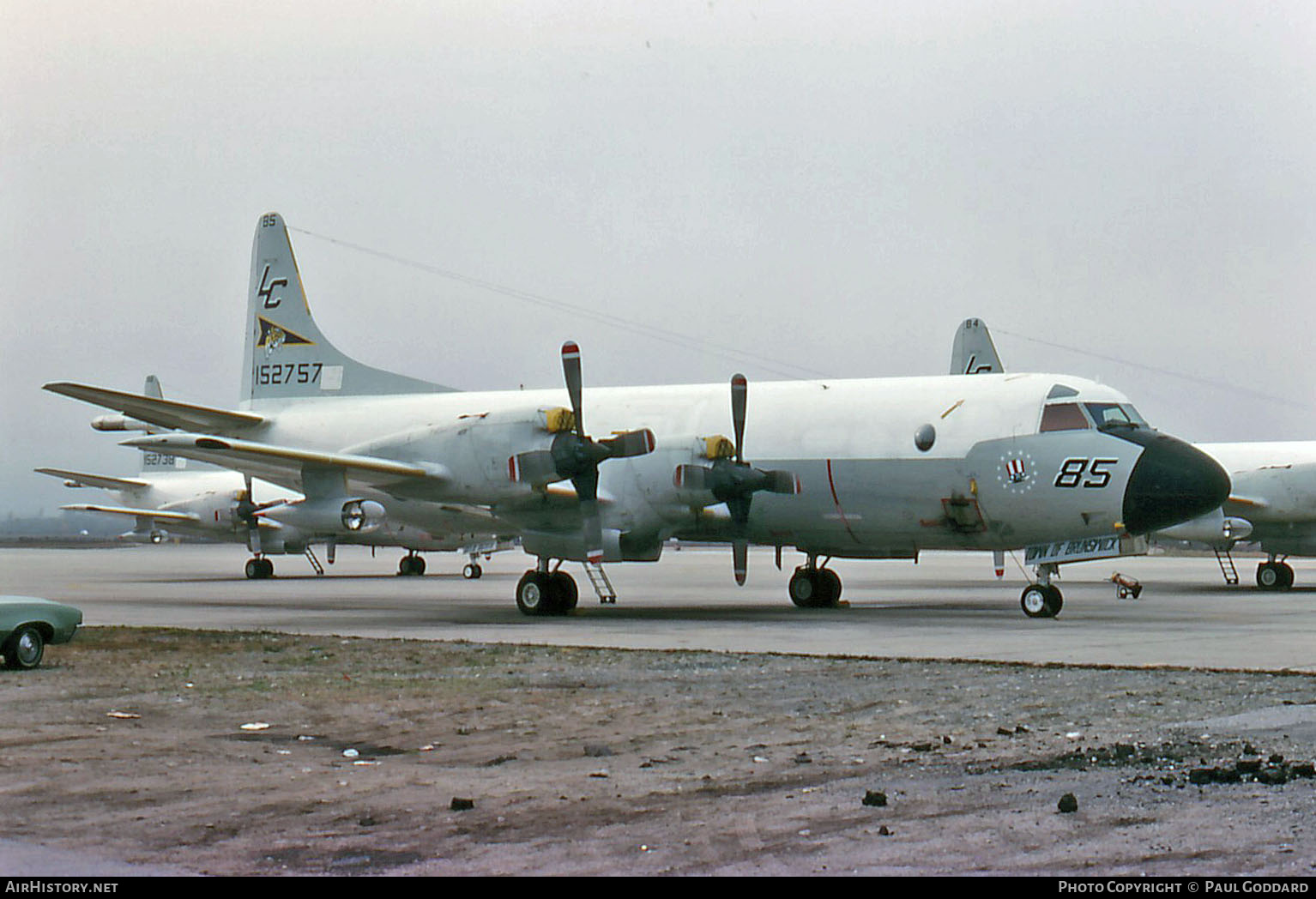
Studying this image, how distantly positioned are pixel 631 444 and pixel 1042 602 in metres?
7.10

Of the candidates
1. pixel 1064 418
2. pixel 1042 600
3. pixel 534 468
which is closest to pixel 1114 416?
pixel 1064 418

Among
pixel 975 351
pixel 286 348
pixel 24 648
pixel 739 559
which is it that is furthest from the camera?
pixel 975 351

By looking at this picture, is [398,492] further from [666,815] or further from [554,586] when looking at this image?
[666,815]

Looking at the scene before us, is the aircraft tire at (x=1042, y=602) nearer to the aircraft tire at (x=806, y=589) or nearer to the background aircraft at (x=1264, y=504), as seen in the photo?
the aircraft tire at (x=806, y=589)

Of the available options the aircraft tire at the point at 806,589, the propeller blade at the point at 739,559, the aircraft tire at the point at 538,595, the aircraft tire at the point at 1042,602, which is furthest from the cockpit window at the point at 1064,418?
the aircraft tire at the point at 538,595

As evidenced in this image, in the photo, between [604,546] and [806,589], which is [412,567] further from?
[604,546]

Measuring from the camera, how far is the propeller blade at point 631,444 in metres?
21.9

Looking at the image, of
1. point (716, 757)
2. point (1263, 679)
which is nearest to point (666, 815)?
point (716, 757)

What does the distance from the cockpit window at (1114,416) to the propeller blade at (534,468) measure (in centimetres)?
856

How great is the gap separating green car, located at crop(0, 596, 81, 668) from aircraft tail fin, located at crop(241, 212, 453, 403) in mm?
14508

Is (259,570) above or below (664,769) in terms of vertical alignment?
above

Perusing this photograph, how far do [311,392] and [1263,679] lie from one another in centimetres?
2117

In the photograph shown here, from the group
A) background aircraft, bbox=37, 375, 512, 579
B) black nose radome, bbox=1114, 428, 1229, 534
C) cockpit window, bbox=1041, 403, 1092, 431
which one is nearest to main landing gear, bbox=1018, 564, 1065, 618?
black nose radome, bbox=1114, 428, 1229, 534

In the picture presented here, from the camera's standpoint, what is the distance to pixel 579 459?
21.8m
